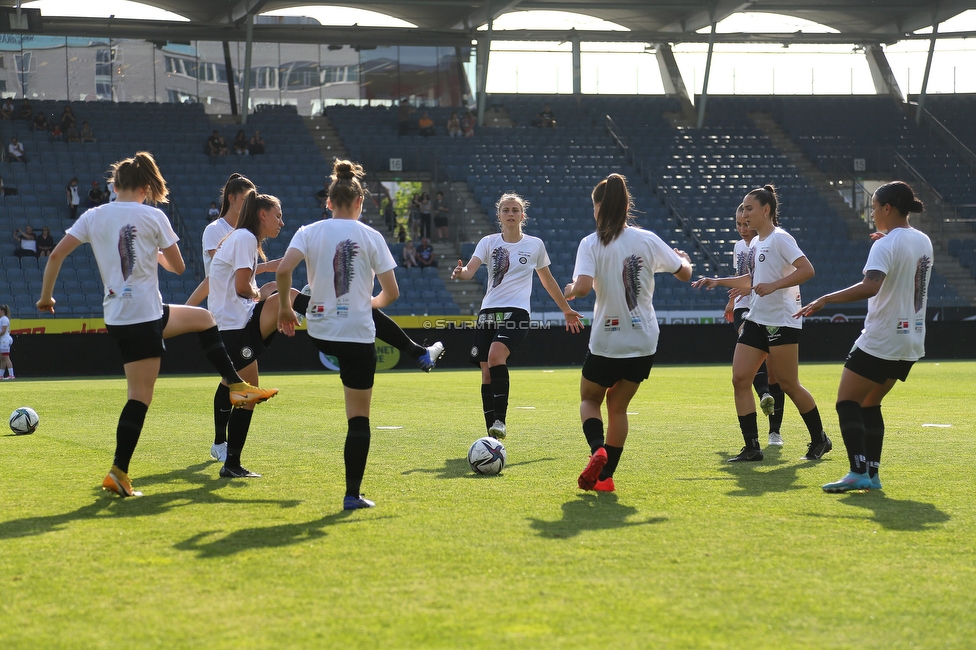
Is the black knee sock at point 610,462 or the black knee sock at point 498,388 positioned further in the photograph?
the black knee sock at point 498,388

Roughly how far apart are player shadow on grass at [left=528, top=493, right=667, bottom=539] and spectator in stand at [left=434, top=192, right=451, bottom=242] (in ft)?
86.7

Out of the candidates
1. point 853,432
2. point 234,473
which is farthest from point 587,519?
point 234,473

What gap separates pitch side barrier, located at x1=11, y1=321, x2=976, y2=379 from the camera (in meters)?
23.4

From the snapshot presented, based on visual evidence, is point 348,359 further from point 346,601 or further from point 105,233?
point 346,601

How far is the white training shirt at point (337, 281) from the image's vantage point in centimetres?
577

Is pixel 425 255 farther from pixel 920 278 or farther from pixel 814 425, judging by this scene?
pixel 920 278

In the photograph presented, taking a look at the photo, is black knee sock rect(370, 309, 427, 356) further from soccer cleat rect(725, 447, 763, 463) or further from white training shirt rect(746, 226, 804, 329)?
white training shirt rect(746, 226, 804, 329)

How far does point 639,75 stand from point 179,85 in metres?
16.8

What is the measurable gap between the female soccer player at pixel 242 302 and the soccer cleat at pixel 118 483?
97 centimetres

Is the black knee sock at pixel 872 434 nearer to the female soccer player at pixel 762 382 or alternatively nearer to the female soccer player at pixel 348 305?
→ the female soccer player at pixel 762 382

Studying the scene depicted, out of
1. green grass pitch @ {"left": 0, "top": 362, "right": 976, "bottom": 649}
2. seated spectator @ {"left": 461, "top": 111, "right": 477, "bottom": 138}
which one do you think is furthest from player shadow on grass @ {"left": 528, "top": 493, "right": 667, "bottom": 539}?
seated spectator @ {"left": 461, "top": 111, "right": 477, "bottom": 138}

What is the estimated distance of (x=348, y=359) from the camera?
578 centimetres

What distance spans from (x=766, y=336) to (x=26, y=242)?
23.9 metres

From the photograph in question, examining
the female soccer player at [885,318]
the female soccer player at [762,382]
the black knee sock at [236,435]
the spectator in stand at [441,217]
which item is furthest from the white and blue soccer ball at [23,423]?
the spectator in stand at [441,217]
